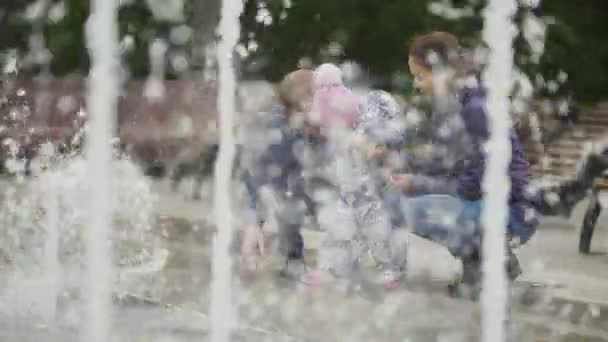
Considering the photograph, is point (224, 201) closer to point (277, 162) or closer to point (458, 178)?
point (458, 178)

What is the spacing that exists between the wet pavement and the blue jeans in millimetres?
238

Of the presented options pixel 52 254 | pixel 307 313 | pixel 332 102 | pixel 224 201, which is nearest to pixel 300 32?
pixel 332 102

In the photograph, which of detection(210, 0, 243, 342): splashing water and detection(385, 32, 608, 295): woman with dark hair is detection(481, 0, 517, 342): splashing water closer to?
detection(210, 0, 243, 342): splashing water

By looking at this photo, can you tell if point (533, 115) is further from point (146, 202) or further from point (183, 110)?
point (146, 202)

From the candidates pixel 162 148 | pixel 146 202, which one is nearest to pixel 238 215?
pixel 146 202

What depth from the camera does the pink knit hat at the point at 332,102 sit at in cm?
480

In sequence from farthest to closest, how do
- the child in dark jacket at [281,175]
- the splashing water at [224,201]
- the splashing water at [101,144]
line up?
the child in dark jacket at [281,175], the splashing water at [224,201], the splashing water at [101,144]

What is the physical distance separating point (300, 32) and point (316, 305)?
4.81m

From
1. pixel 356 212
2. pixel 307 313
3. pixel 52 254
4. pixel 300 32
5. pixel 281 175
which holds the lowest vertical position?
pixel 307 313

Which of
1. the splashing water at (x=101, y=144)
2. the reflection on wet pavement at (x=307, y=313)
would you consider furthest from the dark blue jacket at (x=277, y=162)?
the splashing water at (x=101, y=144)

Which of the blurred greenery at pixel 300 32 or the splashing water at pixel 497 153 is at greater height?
the blurred greenery at pixel 300 32

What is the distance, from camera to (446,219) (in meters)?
4.68

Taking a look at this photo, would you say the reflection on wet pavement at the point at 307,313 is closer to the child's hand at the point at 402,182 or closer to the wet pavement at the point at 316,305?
the wet pavement at the point at 316,305

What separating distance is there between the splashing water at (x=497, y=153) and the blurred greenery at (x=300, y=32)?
606cm
